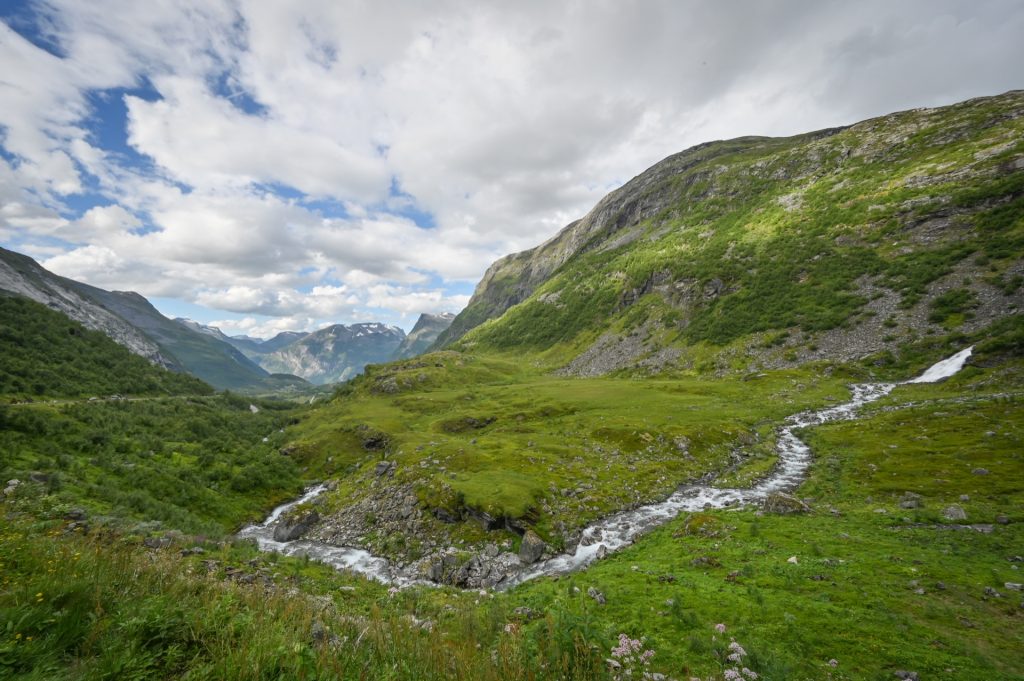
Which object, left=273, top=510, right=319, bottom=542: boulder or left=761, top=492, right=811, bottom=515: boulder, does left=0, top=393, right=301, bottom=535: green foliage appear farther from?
left=761, top=492, right=811, bottom=515: boulder

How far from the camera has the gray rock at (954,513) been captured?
21.9 m

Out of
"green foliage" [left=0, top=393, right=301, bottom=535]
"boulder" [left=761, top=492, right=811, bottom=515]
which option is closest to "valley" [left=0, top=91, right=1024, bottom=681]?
"boulder" [left=761, top=492, right=811, bottom=515]

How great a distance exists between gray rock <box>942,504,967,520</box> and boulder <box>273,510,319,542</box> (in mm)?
49012

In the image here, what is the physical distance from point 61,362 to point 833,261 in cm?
19675

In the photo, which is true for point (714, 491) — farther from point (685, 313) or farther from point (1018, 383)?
point (685, 313)

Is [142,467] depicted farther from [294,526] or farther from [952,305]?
[952,305]

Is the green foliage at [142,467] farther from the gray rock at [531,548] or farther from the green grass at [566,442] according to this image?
the gray rock at [531,548]

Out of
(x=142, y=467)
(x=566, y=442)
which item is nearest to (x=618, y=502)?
(x=566, y=442)

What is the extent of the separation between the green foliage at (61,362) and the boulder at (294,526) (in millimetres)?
69002

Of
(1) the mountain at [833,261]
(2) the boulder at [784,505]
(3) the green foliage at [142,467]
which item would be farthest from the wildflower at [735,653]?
(1) the mountain at [833,261]

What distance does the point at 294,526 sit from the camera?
39.1m

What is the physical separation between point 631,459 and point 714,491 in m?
9.61

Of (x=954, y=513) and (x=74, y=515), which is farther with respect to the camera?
(x=954, y=513)

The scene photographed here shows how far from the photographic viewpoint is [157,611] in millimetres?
6891
